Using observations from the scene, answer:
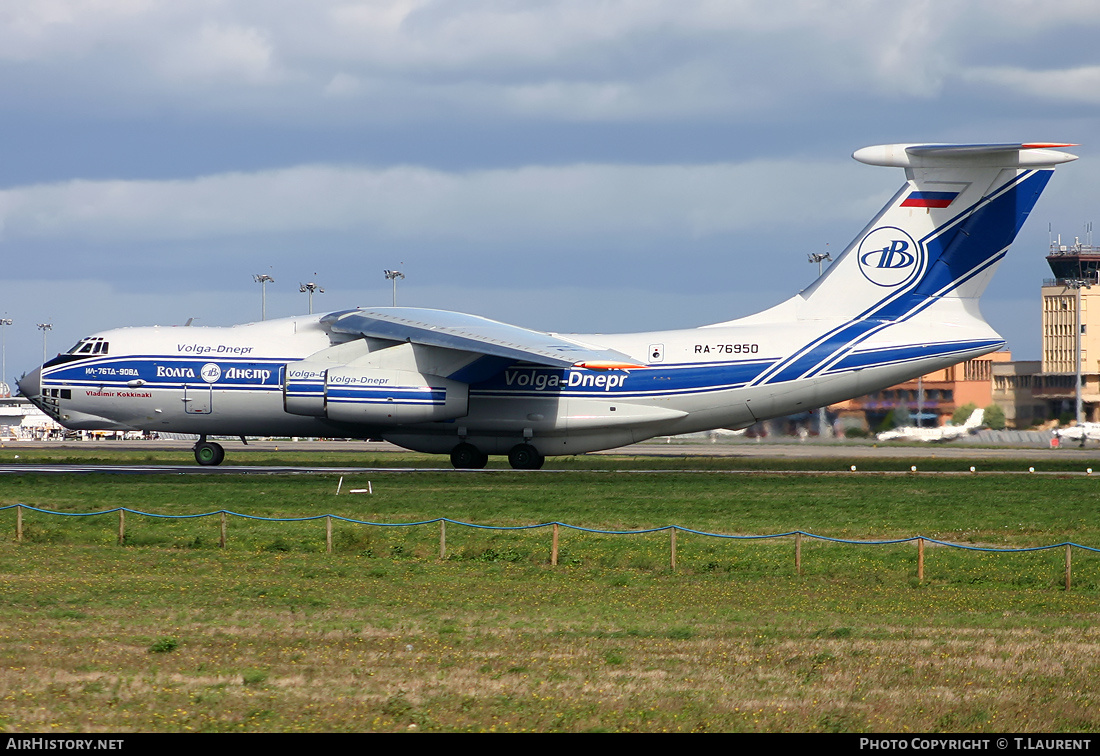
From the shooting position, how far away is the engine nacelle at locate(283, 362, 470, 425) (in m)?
32.5

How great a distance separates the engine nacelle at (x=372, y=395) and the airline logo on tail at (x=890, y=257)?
1184 cm

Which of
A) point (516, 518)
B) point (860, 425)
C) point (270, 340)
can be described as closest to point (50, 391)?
point (270, 340)

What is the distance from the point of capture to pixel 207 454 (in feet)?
A: 117

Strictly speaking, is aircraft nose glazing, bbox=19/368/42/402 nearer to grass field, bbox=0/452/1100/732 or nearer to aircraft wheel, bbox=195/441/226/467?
aircraft wheel, bbox=195/441/226/467

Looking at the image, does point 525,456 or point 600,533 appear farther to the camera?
point 525,456

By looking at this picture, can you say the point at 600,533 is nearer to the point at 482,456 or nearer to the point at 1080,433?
the point at 482,456

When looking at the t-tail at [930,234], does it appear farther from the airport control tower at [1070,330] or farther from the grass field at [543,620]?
the airport control tower at [1070,330]

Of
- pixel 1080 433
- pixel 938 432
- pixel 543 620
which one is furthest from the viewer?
pixel 1080 433

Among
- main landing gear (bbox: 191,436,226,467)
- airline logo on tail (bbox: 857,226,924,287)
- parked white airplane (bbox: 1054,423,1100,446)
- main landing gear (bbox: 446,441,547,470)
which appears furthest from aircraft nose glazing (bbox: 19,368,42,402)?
parked white airplane (bbox: 1054,423,1100,446)

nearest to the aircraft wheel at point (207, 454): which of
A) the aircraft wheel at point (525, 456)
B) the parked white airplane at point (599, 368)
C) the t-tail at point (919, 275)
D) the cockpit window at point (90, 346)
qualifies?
the parked white airplane at point (599, 368)

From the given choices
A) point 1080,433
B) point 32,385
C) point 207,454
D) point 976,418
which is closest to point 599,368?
point 207,454

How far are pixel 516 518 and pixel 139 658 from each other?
12.2m
